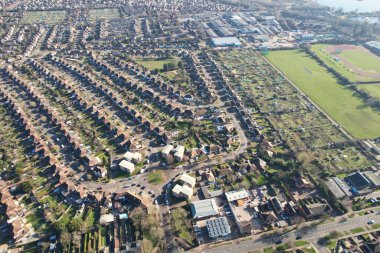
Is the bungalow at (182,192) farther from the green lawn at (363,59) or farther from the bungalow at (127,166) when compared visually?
the green lawn at (363,59)

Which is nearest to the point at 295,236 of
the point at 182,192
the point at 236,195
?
the point at 236,195

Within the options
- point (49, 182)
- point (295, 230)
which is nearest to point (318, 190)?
point (295, 230)

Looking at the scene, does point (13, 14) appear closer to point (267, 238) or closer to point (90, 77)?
point (90, 77)

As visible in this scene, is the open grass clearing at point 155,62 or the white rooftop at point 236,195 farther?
the open grass clearing at point 155,62

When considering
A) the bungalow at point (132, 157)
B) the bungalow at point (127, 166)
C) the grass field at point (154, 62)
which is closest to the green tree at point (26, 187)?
the bungalow at point (127, 166)

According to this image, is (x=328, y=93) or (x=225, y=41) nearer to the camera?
(x=328, y=93)

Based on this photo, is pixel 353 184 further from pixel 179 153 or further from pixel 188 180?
pixel 179 153

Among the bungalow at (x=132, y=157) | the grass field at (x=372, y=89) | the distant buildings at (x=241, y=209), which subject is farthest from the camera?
the grass field at (x=372, y=89)
